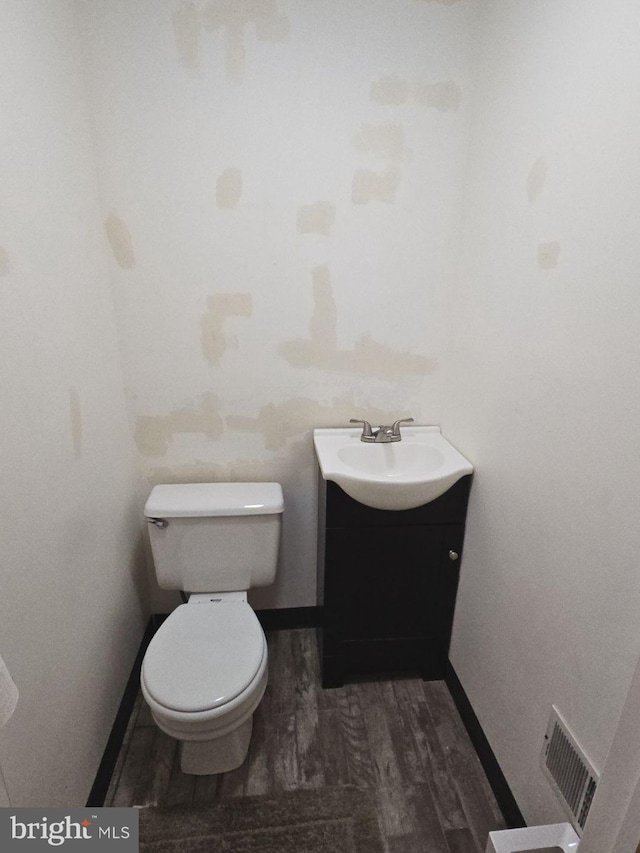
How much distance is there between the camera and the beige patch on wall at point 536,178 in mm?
1041

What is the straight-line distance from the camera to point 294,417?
1.65 metres

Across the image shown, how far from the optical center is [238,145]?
135cm

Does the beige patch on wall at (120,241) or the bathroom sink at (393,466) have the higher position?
the beige patch on wall at (120,241)

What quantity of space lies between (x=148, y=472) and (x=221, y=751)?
0.96 meters

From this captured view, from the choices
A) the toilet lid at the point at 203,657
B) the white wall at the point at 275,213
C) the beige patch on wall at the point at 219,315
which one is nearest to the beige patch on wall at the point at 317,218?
the white wall at the point at 275,213

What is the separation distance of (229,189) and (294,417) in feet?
2.65

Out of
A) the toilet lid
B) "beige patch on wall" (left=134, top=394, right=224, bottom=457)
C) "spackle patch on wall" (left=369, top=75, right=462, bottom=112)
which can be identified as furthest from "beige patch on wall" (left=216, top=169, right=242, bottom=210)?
the toilet lid

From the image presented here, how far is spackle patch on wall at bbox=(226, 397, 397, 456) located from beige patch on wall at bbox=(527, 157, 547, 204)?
0.85 metres

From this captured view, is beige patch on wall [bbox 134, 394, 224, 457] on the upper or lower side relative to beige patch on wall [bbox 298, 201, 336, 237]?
lower

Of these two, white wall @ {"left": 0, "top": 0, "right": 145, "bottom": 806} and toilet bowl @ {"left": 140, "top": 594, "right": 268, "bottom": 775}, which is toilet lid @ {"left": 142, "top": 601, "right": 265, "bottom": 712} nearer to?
toilet bowl @ {"left": 140, "top": 594, "right": 268, "bottom": 775}

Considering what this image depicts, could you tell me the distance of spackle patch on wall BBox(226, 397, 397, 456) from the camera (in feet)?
5.37

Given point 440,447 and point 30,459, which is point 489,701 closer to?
point 440,447

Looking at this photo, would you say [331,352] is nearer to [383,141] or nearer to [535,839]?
[383,141]

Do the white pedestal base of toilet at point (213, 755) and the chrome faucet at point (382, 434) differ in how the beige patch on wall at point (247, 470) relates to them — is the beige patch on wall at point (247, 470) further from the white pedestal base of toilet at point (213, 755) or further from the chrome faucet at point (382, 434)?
the white pedestal base of toilet at point (213, 755)
